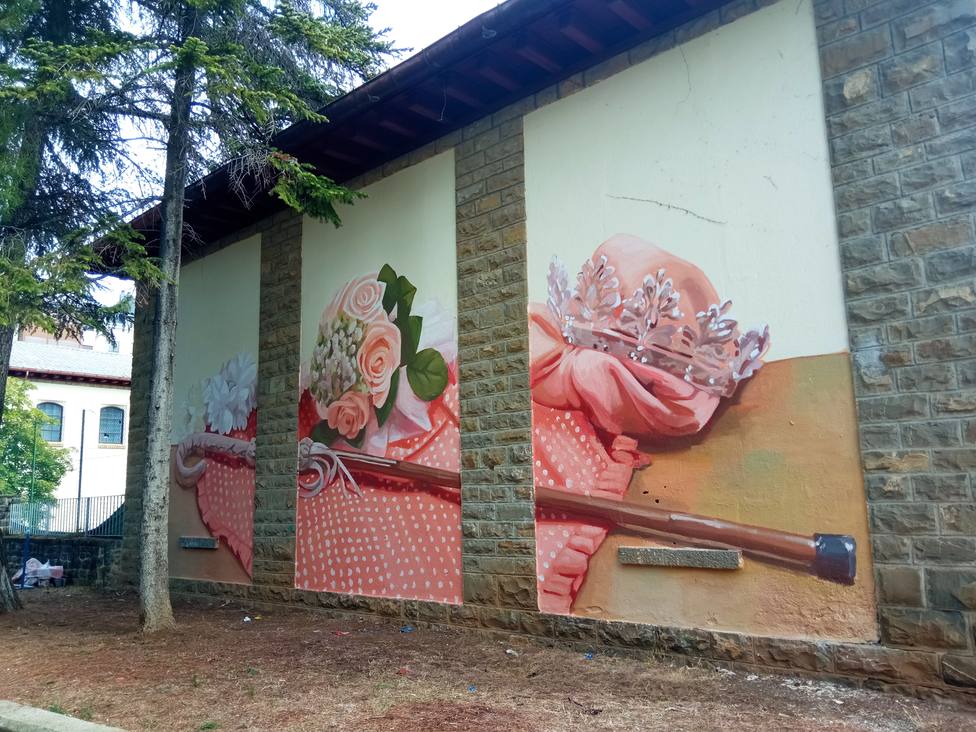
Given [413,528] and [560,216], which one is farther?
[413,528]

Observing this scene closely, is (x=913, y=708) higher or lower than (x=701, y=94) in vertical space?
lower

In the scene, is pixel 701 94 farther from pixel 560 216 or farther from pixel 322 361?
pixel 322 361

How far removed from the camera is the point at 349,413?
8.89 metres

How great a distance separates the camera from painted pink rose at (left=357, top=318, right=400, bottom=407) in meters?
8.54

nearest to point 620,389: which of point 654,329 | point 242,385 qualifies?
point 654,329

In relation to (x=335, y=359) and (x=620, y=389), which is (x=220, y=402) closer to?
(x=335, y=359)

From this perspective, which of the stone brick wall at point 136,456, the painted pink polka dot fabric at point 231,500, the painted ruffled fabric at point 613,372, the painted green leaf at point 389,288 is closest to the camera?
the painted ruffled fabric at point 613,372

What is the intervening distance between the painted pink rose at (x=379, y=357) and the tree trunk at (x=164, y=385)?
6.48 ft

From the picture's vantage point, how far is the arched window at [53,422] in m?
30.4

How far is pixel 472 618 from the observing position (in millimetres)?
7328

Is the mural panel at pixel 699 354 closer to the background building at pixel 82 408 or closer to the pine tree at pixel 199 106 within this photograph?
the pine tree at pixel 199 106

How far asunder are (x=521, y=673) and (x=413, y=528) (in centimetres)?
238

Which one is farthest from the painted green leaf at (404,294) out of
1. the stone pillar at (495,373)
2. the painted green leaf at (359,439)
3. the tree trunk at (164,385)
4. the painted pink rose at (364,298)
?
the tree trunk at (164,385)

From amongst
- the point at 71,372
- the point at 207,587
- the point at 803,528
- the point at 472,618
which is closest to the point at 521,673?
the point at 472,618
